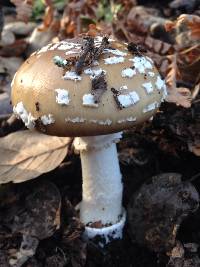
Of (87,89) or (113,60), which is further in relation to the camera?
(113,60)

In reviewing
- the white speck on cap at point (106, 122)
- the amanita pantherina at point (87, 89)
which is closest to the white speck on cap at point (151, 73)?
the amanita pantherina at point (87, 89)

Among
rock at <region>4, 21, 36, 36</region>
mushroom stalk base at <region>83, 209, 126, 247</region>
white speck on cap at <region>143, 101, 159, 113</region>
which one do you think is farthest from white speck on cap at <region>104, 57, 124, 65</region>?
rock at <region>4, 21, 36, 36</region>

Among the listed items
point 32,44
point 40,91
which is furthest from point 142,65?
point 32,44

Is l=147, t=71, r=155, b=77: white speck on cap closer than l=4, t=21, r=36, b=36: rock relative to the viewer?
Yes

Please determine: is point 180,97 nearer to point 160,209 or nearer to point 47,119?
point 160,209

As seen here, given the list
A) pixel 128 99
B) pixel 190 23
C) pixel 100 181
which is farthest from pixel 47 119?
pixel 190 23

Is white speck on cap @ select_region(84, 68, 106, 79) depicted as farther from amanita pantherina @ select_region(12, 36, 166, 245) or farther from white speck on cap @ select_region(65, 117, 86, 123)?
white speck on cap @ select_region(65, 117, 86, 123)

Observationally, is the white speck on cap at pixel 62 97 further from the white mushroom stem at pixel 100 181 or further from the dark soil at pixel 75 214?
the dark soil at pixel 75 214
